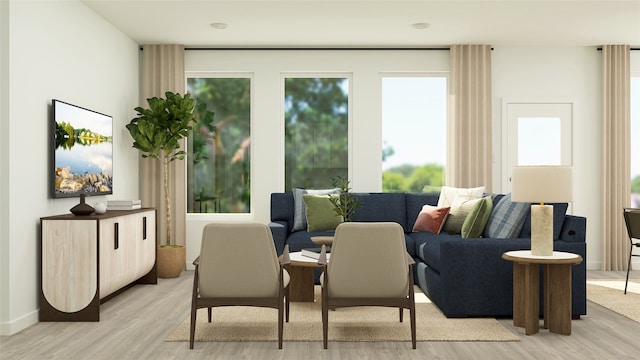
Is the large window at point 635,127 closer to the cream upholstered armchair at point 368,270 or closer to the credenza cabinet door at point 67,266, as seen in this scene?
the cream upholstered armchair at point 368,270

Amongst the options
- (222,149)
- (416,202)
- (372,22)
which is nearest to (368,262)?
(416,202)

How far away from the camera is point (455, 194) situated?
6.61m

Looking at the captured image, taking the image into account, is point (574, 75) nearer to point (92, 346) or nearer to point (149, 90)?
point (149, 90)

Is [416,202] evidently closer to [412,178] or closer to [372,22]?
[412,178]

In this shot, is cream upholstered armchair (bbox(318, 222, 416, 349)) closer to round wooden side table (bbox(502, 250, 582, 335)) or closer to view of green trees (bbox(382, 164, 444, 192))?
round wooden side table (bbox(502, 250, 582, 335))

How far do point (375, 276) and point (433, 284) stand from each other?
4.44 feet

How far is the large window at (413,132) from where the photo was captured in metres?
7.69

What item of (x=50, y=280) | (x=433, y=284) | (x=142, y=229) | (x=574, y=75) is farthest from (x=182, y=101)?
(x=574, y=75)

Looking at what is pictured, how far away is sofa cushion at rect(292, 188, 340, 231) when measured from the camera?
6.77m

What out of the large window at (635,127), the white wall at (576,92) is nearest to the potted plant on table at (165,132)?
the white wall at (576,92)

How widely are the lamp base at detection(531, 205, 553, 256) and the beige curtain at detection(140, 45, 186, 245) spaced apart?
14.5 ft

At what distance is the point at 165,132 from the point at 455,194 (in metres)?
3.20

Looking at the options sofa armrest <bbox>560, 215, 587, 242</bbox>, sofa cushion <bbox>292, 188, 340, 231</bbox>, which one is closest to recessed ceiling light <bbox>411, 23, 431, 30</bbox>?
sofa cushion <bbox>292, 188, 340, 231</bbox>

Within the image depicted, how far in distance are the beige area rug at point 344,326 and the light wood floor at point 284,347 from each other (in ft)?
0.39
